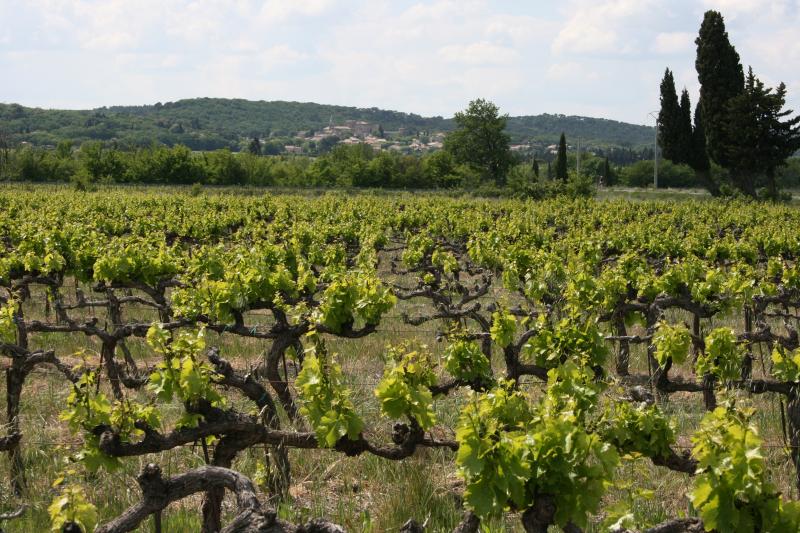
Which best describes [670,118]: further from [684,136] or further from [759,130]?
[759,130]

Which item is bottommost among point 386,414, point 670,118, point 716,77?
point 386,414

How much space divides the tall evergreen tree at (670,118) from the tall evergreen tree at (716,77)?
272cm

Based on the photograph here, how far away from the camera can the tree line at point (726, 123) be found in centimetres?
4069

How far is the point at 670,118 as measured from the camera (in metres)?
46.6

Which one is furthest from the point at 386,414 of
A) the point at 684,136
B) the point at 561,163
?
the point at 561,163

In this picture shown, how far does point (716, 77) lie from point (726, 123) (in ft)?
10.8

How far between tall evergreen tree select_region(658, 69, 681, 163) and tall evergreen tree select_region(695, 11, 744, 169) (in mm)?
Result: 2725

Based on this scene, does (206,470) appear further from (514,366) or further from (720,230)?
(720,230)

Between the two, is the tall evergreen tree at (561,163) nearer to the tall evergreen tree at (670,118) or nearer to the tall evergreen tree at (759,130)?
the tall evergreen tree at (670,118)

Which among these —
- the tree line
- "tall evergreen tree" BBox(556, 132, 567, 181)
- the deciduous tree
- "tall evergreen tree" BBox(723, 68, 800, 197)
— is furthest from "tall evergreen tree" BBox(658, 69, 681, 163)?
the deciduous tree

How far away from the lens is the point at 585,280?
9414mm

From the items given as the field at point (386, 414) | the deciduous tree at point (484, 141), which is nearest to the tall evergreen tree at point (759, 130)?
the field at point (386, 414)

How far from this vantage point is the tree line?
40688 mm

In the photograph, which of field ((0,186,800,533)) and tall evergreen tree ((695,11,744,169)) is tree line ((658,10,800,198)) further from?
field ((0,186,800,533))
